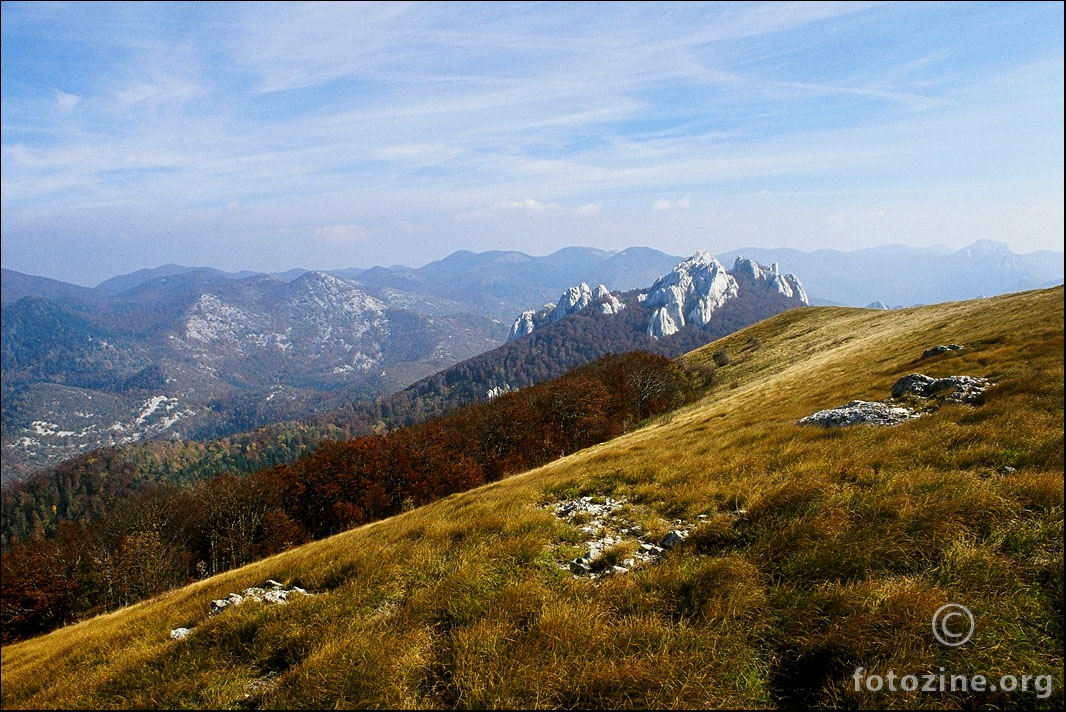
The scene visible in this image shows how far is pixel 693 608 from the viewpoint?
578 cm

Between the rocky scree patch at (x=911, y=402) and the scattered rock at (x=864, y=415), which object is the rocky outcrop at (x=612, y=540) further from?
the rocky scree patch at (x=911, y=402)

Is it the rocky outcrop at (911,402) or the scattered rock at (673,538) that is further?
the rocky outcrop at (911,402)

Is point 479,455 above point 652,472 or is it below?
below

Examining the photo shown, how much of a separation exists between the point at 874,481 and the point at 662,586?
208 inches

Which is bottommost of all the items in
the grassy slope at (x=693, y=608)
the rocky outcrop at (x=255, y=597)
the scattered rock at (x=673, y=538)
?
the rocky outcrop at (x=255, y=597)

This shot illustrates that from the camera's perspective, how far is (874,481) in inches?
336

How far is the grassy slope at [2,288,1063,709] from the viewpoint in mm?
4586

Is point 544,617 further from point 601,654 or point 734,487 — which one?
point 734,487

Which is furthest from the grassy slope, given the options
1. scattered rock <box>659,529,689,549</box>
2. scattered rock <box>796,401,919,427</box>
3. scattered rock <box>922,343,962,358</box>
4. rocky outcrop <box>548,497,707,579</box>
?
scattered rock <box>922,343,962,358</box>

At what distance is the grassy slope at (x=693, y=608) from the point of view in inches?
181

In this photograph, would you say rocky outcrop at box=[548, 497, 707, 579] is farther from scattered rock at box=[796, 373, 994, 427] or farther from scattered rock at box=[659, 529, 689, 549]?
scattered rock at box=[796, 373, 994, 427]

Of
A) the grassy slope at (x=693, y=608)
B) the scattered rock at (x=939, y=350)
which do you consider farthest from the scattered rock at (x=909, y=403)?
the scattered rock at (x=939, y=350)

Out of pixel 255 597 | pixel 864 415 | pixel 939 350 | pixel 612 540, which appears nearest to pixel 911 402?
pixel 864 415

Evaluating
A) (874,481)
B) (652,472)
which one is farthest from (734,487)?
(652,472)
